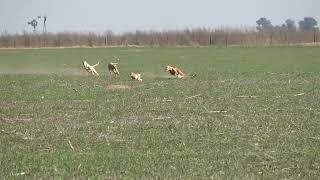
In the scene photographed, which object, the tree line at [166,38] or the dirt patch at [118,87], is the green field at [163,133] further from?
the tree line at [166,38]

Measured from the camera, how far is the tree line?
81250 mm

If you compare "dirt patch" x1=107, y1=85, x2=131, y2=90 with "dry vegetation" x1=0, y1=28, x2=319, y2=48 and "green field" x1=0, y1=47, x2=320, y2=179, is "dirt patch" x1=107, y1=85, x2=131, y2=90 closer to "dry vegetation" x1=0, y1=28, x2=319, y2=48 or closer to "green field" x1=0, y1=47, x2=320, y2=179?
"green field" x1=0, y1=47, x2=320, y2=179

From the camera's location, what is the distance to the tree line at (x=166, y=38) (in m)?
81.2

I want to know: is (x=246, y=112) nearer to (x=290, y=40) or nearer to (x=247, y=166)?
(x=247, y=166)

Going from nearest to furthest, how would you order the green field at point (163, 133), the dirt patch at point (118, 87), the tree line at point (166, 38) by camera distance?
the green field at point (163, 133) → the dirt patch at point (118, 87) → the tree line at point (166, 38)

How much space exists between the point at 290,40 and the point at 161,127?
7135 cm

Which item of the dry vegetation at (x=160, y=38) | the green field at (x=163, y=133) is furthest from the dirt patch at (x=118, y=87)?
the dry vegetation at (x=160, y=38)

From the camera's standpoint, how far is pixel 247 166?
8.78m

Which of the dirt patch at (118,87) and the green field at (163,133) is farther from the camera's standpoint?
the dirt patch at (118,87)

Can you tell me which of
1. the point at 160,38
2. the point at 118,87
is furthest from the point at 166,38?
the point at 118,87

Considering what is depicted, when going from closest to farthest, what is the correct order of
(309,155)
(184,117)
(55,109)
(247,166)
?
1. (247,166)
2. (309,155)
3. (184,117)
4. (55,109)

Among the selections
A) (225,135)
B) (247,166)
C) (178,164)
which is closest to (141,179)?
(178,164)

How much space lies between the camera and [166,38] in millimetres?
83875

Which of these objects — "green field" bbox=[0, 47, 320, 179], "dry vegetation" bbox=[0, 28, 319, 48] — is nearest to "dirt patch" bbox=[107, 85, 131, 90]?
"green field" bbox=[0, 47, 320, 179]
